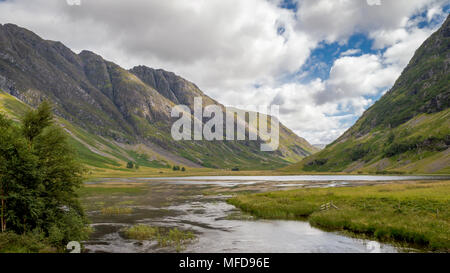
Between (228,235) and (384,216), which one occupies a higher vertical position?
(384,216)

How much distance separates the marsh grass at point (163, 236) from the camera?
107 ft

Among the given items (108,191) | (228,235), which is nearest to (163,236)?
(228,235)

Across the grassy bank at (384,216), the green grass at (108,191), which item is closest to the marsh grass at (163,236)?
the grassy bank at (384,216)

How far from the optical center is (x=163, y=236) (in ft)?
117

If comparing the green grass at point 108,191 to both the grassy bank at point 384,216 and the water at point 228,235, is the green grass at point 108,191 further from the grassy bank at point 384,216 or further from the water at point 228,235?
the grassy bank at point 384,216

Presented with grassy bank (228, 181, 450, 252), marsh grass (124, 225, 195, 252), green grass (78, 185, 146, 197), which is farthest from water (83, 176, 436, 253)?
green grass (78, 185, 146, 197)

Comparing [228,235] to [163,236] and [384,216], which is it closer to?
[163,236]

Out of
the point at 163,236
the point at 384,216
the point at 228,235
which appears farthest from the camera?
the point at 384,216

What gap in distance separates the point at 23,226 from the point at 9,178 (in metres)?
4.80

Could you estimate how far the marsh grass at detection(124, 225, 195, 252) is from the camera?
107 ft
